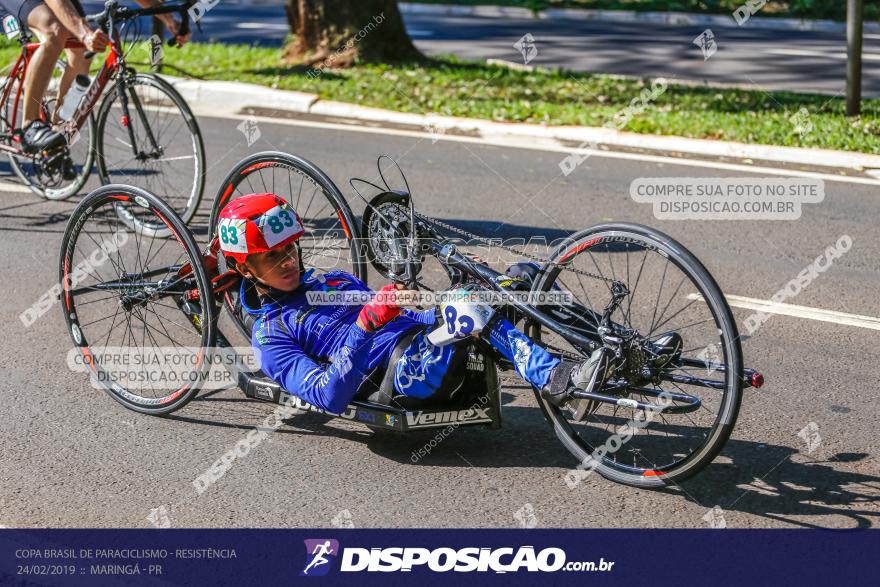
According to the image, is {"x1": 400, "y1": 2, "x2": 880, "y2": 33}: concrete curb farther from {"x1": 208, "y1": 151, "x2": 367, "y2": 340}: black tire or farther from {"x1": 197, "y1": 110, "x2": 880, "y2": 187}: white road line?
{"x1": 208, "y1": 151, "x2": 367, "y2": 340}: black tire

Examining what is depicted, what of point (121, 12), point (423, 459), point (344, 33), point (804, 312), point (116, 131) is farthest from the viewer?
point (344, 33)

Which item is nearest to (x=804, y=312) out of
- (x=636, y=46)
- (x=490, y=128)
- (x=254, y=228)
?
(x=254, y=228)

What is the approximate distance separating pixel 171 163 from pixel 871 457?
5.77m

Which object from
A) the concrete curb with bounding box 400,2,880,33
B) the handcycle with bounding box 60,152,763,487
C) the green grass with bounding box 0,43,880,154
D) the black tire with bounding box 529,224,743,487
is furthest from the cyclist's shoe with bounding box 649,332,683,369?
the concrete curb with bounding box 400,2,880,33

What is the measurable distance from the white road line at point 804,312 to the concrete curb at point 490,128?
11.5 feet

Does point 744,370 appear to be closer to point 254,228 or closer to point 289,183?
point 254,228

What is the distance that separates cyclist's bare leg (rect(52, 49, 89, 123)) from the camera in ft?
26.1

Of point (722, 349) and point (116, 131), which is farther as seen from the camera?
point (116, 131)

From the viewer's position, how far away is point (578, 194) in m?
8.71

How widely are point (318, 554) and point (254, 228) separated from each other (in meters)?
1.42

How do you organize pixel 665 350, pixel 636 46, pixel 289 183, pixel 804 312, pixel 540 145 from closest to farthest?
pixel 665 350 → pixel 289 183 → pixel 804 312 → pixel 540 145 → pixel 636 46

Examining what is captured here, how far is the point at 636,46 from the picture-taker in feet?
55.9

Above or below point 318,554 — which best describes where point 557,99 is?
above

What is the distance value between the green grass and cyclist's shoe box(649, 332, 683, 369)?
20.6 feet
